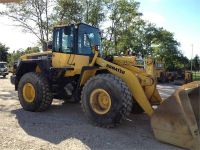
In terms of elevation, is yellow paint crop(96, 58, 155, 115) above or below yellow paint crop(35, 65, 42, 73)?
below

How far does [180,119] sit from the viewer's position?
6.71 m

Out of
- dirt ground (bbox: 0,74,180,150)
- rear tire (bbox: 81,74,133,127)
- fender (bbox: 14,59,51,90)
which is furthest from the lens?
fender (bbox: 14,59,51,90)

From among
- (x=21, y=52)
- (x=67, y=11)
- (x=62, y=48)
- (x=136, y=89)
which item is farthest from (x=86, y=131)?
(x=21, y=52)

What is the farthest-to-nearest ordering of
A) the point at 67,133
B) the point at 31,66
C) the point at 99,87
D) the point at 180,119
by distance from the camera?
1. the point at 31,66
2. the point at 99,87
3. the point at 67,133
4. the point at 180,119

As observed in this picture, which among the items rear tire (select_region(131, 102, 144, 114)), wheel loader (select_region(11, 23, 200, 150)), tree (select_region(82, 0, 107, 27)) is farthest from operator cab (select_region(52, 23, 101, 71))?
tree (select_region(82, 0, 107, 27))

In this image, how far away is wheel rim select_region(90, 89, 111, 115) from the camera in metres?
8.20

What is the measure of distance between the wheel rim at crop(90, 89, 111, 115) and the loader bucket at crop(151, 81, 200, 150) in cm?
137

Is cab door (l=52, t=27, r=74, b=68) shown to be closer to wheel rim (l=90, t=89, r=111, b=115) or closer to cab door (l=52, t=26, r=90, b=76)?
cab door (l=52, t=26, r=90, b=76)

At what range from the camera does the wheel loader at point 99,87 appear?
684 centimetres

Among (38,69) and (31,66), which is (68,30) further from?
(31,66)

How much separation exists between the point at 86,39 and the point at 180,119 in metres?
4.23

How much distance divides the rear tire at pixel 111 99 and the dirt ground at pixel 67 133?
23 centimetres

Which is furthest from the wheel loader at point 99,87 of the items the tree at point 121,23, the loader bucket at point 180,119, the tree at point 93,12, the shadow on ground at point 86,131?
the tree at point 121,23

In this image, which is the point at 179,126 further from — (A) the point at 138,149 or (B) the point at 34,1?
(B) the point at 34,1
